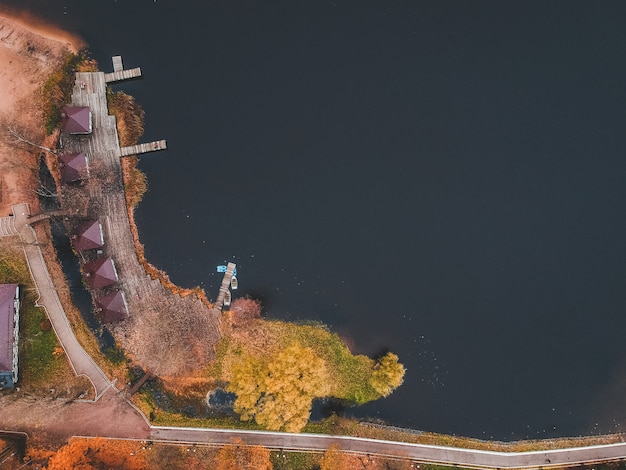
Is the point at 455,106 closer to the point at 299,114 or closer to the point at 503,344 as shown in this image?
the point at 299,114

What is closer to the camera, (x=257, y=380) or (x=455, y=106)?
(x=257, y=380)

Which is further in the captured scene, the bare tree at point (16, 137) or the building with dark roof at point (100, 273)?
the bare tree at point (16, 137)

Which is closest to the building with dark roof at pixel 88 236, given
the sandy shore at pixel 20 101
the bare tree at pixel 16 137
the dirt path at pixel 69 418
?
the sandy shore at pixel 20 101

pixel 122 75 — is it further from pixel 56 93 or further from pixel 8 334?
pixel 8 334

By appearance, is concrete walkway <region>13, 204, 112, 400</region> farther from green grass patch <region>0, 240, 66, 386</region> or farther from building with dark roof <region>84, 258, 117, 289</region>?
building with dark roof <region>84, 258, 117, 289</region>

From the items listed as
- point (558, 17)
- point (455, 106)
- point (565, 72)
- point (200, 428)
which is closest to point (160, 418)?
point (200, 428)

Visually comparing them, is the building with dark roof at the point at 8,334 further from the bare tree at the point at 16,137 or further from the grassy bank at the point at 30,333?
the bare tree at the point at 16,137
